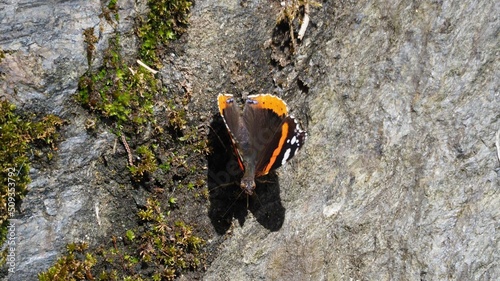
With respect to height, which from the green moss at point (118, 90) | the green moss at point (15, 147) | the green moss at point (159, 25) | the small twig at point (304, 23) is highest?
the small twig at point (304, 23)

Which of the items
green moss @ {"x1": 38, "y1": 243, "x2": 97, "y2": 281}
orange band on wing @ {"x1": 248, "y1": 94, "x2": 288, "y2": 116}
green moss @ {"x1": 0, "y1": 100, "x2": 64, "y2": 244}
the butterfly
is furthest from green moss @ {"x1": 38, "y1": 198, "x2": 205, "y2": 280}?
orange band on wing @ {"x1": 248, "y1": 94, "x2": 288, "y2": 116}

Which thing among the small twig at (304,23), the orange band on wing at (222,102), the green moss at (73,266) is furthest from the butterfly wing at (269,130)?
the green moss at (73,266)

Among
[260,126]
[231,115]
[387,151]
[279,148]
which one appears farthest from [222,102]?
[387,151]

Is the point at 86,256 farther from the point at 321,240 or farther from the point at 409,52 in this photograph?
the point at 409,52

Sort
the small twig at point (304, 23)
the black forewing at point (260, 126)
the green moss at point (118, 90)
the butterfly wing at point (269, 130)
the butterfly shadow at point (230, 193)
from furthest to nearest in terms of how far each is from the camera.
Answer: the small twig at point (304, 23)
the butterfly shadow at point (230, 193)
the black forewing at point (260, 126)
the butterfly wing at point (269, 130)
the green moss at point (118, 90)

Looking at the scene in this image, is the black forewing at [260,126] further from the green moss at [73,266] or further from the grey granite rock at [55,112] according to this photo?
the green moss at [73,266]

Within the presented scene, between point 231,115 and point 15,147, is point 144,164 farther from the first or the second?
point 15,147

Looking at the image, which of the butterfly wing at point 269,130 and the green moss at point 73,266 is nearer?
the green moss at point 73,266
